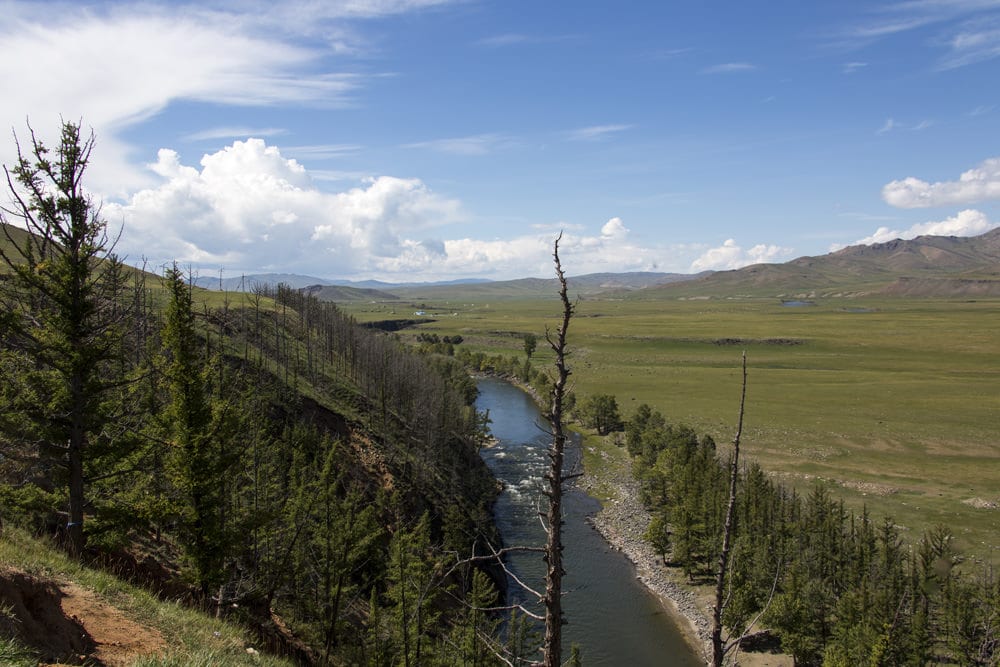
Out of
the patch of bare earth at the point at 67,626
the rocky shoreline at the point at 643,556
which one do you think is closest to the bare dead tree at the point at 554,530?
the patch of bare earth at the point at 67,626

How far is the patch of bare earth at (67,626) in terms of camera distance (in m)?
9.80

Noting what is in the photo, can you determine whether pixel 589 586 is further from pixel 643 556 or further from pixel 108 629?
pixel 108 629

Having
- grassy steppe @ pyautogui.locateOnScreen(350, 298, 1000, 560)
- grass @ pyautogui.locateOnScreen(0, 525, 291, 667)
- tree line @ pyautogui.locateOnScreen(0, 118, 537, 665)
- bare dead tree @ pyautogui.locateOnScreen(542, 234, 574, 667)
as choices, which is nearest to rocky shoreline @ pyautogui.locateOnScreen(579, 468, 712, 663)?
tree line @ pyautogui.locateOnScreen(0, 118, 537, 665)

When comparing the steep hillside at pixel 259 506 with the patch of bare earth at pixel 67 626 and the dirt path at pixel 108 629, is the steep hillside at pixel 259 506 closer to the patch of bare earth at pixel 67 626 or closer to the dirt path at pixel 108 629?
the patch of bare earth at pixel 67 626

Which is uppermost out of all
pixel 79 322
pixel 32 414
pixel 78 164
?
pixel 78 164

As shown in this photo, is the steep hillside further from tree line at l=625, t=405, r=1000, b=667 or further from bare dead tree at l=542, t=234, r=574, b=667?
tree line at l=625, t=405, r=1000, b=667

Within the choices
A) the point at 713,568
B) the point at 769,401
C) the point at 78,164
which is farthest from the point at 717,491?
the point at 769,401

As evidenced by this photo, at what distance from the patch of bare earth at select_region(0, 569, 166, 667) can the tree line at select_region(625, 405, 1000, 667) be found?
22881mm

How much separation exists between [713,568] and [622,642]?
15.5 meters

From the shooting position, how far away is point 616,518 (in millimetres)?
63688

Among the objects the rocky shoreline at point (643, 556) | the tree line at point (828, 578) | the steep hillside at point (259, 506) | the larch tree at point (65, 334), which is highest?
the larch tree at point (65, 334)

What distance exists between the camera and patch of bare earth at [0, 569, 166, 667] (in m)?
9.80

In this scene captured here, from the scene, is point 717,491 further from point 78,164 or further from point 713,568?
Answer: point 78,164

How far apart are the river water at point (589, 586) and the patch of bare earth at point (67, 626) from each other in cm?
2114
